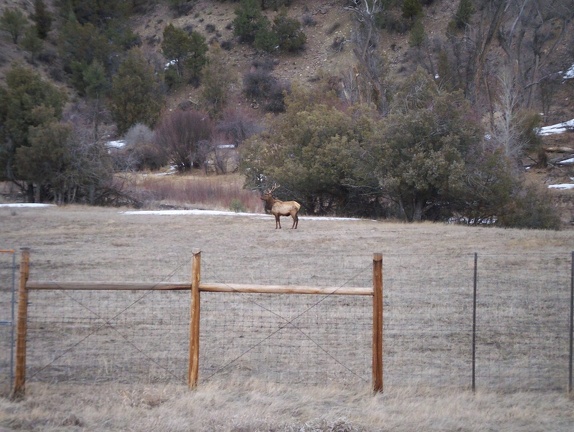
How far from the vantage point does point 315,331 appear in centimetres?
1069

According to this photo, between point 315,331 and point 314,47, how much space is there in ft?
247

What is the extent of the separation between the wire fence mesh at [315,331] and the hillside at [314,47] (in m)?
46.5

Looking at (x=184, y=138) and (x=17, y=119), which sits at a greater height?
(x=184, y=138)

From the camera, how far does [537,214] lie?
99.1 feet

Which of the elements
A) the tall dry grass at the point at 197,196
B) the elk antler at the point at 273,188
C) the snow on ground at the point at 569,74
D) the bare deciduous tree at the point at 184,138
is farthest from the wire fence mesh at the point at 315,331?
the snow on ground at the point at 569,74

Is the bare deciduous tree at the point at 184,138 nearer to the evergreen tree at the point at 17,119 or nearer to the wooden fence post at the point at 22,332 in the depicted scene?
the evergreen tree at the point at 17,119

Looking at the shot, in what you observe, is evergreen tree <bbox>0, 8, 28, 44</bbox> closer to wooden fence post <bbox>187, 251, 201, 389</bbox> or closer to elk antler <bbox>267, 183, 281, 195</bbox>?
elk antler <bbox>267, 183, 281, 195</bbox>

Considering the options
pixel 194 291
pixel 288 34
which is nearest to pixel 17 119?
pixel 194 291

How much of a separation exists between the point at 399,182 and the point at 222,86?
46.7m

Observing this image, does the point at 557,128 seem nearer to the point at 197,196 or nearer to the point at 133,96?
the point at 197,196

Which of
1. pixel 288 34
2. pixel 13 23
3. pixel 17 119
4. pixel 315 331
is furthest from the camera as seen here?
pixel 288 34

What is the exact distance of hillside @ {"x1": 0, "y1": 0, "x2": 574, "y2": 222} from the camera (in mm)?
66000

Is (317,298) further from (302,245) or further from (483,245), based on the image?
(483,245)

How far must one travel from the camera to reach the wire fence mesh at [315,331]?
29.2 feet
